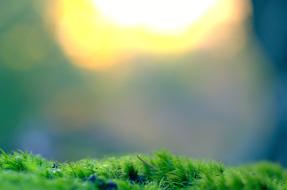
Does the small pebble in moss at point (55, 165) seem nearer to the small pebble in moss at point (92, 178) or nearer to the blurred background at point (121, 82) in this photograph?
the small pebble in moss at point (92, 178)

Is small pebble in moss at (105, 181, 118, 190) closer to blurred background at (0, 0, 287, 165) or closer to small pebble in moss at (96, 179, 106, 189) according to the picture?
small pebble in moss at (96, 179, 106, 189)

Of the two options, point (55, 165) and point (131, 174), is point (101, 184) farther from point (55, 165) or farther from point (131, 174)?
point (55, 165)

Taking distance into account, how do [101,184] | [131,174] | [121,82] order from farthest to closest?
[121,82] → [131,174] → [101,184]

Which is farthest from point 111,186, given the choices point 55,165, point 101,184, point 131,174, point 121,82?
point 121,82

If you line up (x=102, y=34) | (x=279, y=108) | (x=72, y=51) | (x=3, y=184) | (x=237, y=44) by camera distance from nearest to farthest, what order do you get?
1. (x=3, y=184)
2. (x=279, y=108)
3. (x=237, y=44)
4. (x=72, y=51)
5. (x=102, y=34)

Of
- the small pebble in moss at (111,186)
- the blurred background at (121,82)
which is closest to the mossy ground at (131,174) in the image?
the small pebble in moss at (111,186)

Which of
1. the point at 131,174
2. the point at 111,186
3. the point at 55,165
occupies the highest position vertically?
the point at 55,165

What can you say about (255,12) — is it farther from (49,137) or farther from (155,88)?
(155,88)

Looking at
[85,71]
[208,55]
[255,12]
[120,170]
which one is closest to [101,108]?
[85,71]
